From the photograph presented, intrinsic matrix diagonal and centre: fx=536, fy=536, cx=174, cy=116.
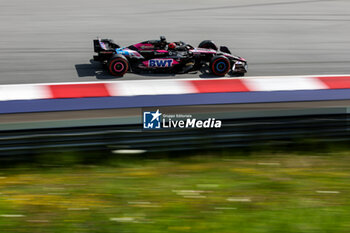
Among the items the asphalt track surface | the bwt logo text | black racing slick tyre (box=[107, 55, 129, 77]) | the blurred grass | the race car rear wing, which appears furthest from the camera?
the asphalt track surface

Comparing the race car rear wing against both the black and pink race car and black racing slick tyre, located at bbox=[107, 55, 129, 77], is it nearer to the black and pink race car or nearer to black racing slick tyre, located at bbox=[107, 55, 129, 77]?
the black and pink race car

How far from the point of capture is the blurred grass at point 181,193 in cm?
427

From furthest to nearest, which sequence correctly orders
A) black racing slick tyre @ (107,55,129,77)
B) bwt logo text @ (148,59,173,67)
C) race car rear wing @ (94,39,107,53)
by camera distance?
bwt logo text @ (148,59,173,67) → race car rear wing @ (94,39,107,53) → black racing slick tyre @ (107,55,129,77)

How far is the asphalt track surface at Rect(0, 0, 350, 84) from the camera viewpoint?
34.4 ft

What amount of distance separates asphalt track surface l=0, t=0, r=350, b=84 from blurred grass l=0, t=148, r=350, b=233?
4.29m

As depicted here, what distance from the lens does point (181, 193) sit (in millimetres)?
4926

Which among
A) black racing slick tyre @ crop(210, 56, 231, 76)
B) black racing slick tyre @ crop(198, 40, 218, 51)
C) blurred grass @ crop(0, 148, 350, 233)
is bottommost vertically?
blurred grass @ crop(0, 148, 350, 233)

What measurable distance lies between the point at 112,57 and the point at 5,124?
4426mm

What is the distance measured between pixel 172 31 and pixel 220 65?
298 centimetres

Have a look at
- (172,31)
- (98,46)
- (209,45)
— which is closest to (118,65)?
(98,46)

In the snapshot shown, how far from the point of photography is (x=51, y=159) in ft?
18.7

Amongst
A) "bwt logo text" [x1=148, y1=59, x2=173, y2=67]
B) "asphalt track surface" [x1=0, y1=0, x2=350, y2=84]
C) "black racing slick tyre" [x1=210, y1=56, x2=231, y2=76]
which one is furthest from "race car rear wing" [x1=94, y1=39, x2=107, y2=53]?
"black racing slick tyre" [x1=210, y1=56, x2=231, y2=76]

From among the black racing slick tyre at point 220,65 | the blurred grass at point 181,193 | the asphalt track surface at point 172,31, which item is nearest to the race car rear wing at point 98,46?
the asphalt track surface at point 172,31

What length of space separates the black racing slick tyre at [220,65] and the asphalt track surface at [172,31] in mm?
310
